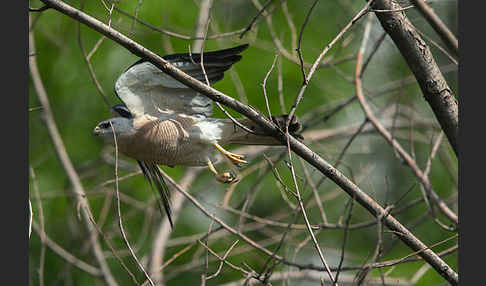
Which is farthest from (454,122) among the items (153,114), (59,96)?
(59,96)

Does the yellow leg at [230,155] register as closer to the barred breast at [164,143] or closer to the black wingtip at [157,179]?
the barred breast at [164,143]

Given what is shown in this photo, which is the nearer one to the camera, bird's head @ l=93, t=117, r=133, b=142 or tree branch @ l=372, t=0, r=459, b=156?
tree branch @ l=372, t=0, r=459, b=156

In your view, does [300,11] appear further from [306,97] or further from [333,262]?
[333,262]

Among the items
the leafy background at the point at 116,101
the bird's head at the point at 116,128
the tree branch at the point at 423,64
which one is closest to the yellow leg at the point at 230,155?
the bird's head at the point at 116,128

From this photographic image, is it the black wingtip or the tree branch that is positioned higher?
the tree branch

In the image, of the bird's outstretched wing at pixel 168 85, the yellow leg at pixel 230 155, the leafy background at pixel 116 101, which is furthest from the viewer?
the leafy background at pixel 116 101

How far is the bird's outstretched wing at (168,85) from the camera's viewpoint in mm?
3568

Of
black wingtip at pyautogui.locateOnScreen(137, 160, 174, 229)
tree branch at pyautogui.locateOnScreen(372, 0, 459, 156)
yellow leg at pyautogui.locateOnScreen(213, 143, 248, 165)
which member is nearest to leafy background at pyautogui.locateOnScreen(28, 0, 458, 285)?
black wingtip at pyautogui.locateOnScreen(137, 160, 174, 229)

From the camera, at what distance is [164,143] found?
3600mm

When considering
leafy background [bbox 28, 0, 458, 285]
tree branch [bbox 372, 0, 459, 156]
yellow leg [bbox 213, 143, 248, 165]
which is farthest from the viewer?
leafy background [bbox 28, 0, 458, 285]

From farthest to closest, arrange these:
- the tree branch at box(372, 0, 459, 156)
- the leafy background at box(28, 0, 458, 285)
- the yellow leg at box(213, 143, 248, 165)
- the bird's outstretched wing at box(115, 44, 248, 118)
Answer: the leafy background at box(28, 0, 458, 285) < the yellow leg at box(213, 143, 248, 165) < the bird's outstretched wing at box(115, 44, 248, 118) < the tree branch at box(372, 0, 459, 156)

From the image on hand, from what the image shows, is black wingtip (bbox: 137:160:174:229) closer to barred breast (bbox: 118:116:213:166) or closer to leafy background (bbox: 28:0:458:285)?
barred breast (bbox: 118:116:213:166)

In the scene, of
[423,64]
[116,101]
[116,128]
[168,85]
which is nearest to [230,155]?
[168,85]

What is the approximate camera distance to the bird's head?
3.64m
